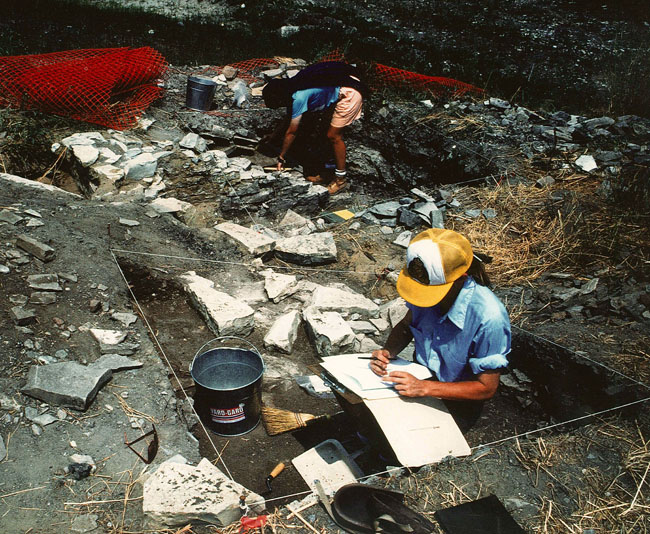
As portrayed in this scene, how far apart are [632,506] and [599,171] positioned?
14.2 ft

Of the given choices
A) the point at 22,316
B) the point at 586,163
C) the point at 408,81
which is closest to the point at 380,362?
the point at 22,316

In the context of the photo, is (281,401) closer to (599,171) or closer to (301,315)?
(301,315)

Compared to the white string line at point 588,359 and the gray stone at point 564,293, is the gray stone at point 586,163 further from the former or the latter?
the white string line at point 588,359

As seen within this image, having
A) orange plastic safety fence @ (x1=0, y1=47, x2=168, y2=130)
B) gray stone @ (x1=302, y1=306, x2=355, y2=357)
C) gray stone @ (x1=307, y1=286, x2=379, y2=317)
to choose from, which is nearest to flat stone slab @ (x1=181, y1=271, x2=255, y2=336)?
gray stone @ (x1=302, y1=306, x2=355, y2=357)

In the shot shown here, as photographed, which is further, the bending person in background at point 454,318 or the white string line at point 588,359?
the white string line at point 588,359

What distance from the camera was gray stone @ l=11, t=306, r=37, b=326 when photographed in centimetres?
297

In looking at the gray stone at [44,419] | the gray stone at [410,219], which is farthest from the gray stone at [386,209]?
the gray stone at [44,419]

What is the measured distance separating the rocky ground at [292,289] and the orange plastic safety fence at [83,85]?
0.85 feet

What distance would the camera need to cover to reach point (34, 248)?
3484mm

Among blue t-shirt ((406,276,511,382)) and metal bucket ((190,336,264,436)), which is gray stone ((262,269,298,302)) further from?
blue t-shirt ((406,276,511,382))

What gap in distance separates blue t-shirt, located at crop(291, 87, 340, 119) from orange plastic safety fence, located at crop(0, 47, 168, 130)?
209 cm

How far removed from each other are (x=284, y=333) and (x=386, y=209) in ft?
8.65

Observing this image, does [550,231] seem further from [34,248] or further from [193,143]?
[34,248]

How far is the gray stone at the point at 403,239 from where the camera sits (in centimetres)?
520
